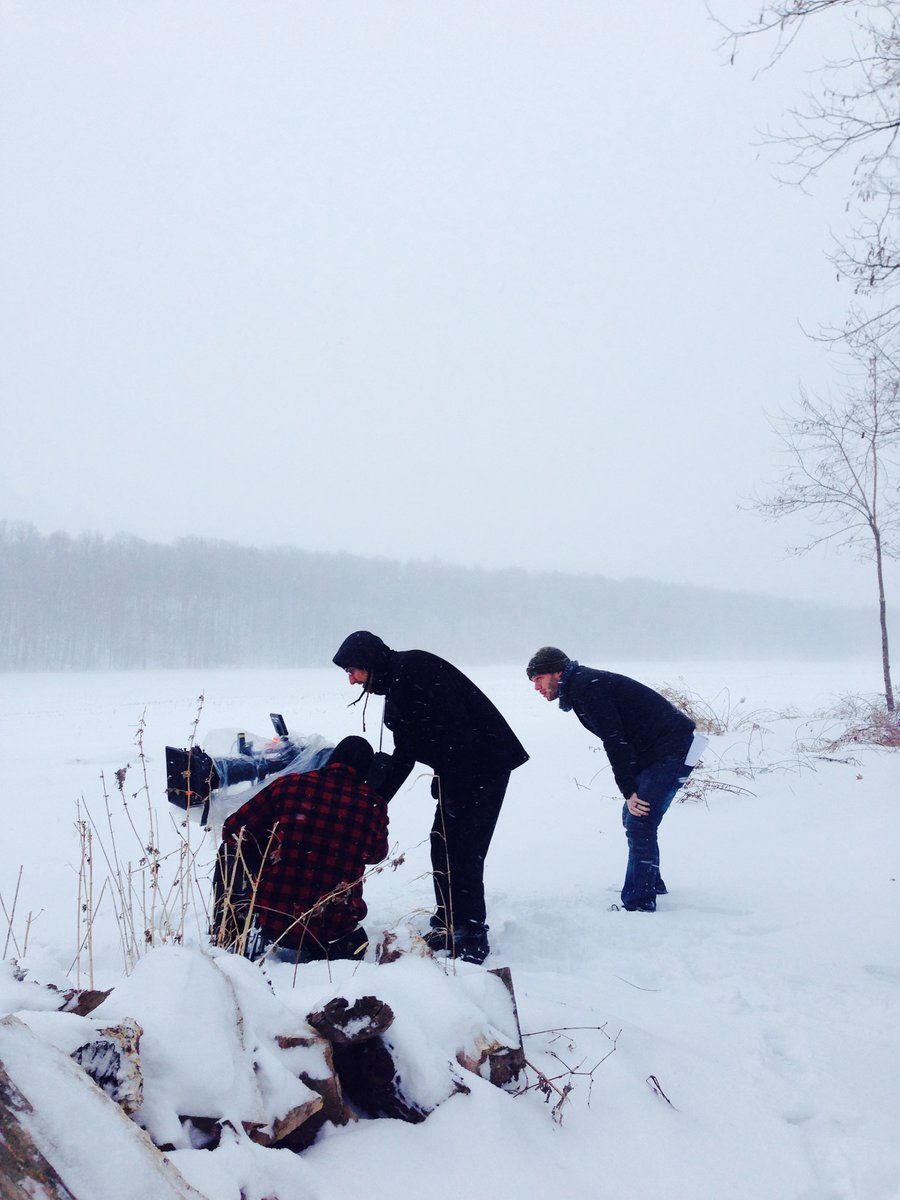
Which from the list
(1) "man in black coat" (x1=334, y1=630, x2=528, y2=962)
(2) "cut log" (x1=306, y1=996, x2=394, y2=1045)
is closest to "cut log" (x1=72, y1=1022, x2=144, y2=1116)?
(2) "cut log" (x1=306, y1=996, x2=394, y2=1045)

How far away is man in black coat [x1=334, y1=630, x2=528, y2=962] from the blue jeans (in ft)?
3.54

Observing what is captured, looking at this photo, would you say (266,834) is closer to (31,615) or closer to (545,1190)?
(545,1190)

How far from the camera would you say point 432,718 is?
12.6 feet

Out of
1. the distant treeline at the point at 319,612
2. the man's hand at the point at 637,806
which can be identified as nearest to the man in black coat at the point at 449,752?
the man's hand at the point at 637,806

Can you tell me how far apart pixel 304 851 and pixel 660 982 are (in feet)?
5.81

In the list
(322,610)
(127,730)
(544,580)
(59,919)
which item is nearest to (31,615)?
(322,610)

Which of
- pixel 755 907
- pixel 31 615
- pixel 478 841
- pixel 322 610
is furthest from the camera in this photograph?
pixel 322 610

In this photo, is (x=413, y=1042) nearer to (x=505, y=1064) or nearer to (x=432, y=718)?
(x=505, y=1064)

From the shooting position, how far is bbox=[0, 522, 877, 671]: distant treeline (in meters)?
52.6

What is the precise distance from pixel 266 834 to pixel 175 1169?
6.19 feet

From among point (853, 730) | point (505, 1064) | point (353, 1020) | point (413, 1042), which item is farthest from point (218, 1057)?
point (853, 730)

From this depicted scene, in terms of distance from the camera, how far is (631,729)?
4.58 m

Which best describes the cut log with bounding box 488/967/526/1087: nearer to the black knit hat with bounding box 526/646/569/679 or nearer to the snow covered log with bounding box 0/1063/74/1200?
the snow covered log with bounding box 0/1063/74/1200

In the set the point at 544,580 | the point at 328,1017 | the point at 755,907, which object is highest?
the point at 544,580
